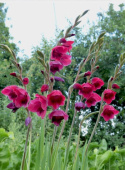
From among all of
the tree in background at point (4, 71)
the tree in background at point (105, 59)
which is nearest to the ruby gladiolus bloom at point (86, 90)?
the tree in background at point (4, 71)

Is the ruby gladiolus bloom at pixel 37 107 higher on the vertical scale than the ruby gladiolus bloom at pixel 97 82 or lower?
lower

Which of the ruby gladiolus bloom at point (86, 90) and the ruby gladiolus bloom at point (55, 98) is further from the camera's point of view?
the ruby gladiolus bloom at point (86, 90)

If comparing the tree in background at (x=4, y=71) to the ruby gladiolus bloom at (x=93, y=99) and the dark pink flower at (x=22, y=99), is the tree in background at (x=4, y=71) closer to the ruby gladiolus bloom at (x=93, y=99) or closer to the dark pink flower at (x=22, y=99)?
the dark pink flower at (x=22, y=99)

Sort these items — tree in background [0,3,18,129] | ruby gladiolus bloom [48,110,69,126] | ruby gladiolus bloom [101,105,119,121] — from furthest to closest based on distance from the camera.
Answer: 1. tree in background [0,3,18,129]
2. ruby gladiolus bloom [101,105,119,121]
3. ruby gladiolus bloom [48,110,69,126]

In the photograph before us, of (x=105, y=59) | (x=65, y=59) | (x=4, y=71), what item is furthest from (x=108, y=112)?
(x=105, y=59)

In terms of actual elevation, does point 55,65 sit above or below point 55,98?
above

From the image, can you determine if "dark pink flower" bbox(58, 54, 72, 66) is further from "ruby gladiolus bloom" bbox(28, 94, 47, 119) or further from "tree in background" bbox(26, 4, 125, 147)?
"tree in background" bbox(26, 4, 125, 147)

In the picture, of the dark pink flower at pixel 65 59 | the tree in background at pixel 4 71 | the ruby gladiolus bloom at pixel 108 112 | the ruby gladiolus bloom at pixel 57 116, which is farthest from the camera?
the tree in background at pixel 4 71

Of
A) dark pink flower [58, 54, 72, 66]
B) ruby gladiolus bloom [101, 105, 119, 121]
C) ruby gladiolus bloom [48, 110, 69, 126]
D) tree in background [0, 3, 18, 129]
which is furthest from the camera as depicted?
tree in background [0, 3, 18, 129]

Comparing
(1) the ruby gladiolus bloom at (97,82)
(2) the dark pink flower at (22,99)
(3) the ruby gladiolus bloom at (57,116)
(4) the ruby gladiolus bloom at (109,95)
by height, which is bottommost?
(3) the ruby gladiolus bloom at (57,116)

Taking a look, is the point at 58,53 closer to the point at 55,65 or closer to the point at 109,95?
the point at 55,65

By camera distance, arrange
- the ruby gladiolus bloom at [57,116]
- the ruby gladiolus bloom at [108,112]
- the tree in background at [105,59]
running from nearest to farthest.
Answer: the ruby gladiolus bloom at [57,116] → the ruby gladiolus bloom at [108,112] → the tree in background at [105,59]

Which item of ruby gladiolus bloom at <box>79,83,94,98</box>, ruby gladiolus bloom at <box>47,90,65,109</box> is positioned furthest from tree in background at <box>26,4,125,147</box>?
ruby gladiolus bloom at <box>47,90,65,109</box>

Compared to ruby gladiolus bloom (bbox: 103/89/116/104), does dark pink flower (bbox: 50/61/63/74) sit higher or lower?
higher
